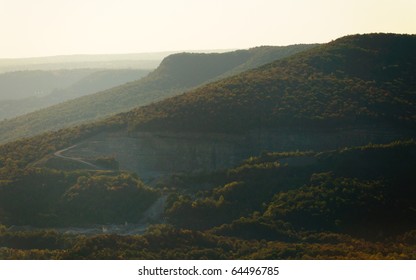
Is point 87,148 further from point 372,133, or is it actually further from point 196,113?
point 372,133

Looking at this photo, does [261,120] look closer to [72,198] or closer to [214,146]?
[214,146]

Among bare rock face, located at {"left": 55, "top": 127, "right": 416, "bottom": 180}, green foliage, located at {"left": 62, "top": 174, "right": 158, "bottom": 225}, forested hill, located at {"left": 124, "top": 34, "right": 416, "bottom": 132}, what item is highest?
forested hill, located at {"left": 124, "top": 34, "right": 416, "bottom": 132}

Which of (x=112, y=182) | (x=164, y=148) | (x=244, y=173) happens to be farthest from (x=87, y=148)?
(x=244, y=173)

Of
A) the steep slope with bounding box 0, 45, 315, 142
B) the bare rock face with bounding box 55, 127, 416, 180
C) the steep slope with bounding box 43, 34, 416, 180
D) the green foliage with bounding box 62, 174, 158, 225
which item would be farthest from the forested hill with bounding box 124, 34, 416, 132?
the steep slope with bounding box 0, 45, 315, 142

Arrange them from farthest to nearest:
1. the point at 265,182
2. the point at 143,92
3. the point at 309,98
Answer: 1. the point at 143,92
2. the point at 309,98
3. the point at 265,182

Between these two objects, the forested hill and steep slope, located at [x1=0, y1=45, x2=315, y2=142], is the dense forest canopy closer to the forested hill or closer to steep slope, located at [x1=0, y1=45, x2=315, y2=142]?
the forested hill

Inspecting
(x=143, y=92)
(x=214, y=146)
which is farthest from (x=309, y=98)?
(x=143, y=92)
